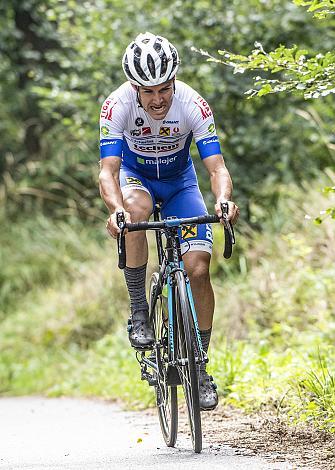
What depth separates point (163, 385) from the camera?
6539mm

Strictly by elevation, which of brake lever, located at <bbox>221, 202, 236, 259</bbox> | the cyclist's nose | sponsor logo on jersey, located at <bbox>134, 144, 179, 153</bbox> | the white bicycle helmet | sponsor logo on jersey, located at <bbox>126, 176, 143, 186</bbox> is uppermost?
the white bicycle helmet

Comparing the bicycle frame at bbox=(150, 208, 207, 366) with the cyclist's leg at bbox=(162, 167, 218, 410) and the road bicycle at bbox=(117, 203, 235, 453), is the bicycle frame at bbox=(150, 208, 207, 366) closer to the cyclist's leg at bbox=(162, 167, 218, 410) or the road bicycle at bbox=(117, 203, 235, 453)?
the road bicycle at bbox=(117, 203, 235, 453)

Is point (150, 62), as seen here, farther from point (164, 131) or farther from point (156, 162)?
point (156, 162)

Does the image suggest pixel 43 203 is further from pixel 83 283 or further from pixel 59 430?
pixel 59 430

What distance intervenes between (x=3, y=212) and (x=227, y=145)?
613 centimetres

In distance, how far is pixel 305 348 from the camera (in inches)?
343

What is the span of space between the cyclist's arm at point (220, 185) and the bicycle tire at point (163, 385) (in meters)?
0.81

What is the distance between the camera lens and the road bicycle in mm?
5742

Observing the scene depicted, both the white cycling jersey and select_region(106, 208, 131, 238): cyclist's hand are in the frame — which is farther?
the white cycling jersey

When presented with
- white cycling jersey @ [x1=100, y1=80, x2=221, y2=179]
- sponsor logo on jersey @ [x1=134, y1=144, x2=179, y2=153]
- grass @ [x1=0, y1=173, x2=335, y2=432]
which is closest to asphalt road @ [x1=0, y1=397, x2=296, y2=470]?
grass @ [x1=0, y1=173, x2=335, y2=432]

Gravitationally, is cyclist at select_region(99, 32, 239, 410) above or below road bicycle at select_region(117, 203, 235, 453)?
above

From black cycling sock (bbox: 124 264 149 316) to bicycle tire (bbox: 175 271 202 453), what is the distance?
789mm

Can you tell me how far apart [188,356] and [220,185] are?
117 cm

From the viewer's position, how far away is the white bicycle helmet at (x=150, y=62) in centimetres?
620
